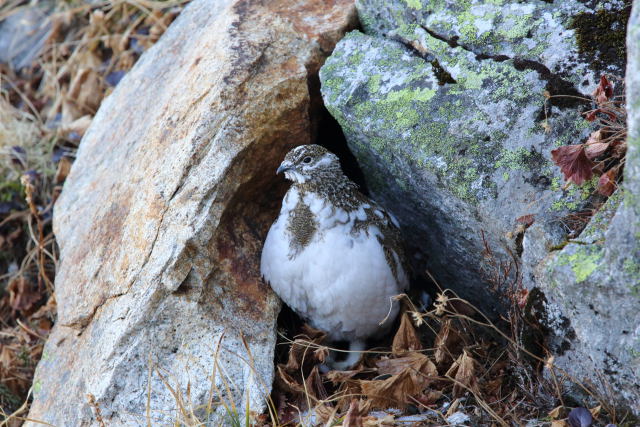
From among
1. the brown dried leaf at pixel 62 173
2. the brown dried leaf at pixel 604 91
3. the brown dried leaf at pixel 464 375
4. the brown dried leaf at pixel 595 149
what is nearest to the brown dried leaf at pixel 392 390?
the brown dried leaf at pixel 464 375

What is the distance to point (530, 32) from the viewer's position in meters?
3.29

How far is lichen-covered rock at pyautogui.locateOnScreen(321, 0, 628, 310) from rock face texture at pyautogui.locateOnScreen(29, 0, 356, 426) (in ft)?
1.24

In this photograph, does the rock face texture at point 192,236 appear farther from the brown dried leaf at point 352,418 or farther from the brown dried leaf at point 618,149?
the brown dried leaf at point 618,149

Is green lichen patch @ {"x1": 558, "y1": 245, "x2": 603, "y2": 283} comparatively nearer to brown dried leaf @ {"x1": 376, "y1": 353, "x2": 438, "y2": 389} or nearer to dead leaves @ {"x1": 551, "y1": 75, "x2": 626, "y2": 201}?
dead leaves @ {"x1": 551, "y1": 75, "x2": 626, "y2": 201}

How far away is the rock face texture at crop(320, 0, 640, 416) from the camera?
101 inches

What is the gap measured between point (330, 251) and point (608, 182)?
4.67 ft

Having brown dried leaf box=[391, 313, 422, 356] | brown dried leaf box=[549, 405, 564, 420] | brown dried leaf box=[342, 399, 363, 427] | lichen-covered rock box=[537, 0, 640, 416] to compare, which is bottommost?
brown dried leaf box=[549, 405, 564, 420]

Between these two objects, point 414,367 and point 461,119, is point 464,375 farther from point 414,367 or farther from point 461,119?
point 461,119

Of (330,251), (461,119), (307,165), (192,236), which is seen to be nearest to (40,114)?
(192,236)

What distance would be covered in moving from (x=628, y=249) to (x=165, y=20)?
188 inches

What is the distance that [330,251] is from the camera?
3.53 meters

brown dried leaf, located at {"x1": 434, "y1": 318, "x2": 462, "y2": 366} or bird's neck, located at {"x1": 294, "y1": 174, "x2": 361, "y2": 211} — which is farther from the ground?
bird's neck, located at {"x1": 294, "y1": 174, "x2": 361, "y2": 211}

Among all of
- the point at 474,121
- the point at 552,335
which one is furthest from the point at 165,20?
the point at 552,335

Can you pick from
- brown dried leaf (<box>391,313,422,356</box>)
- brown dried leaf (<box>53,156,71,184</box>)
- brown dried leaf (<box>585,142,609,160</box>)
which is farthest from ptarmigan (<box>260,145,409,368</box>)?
brown dried leaf (<box>53,156,71,184</box>)
